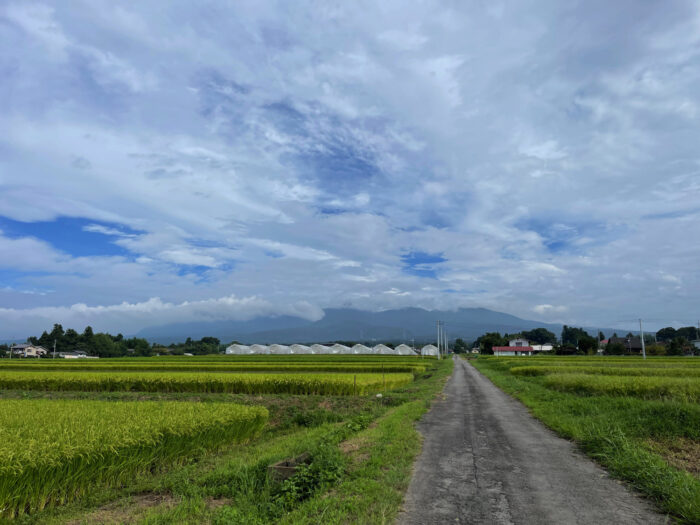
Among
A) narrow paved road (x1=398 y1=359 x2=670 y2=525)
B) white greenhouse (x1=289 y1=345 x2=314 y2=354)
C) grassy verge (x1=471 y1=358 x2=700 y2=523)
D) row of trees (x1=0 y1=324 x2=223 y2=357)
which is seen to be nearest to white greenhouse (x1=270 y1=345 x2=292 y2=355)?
white greenhouse (x1=289 y1=345 x2=314 y2=354)

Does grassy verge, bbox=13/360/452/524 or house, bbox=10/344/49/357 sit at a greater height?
grassy verge, bbox=13/360/452/524

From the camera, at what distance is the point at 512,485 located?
7.20m

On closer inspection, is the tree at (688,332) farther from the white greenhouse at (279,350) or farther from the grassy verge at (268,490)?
the grassy verge at (268,490)

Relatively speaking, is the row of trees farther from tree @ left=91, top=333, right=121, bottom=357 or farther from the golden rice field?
the golden rice field

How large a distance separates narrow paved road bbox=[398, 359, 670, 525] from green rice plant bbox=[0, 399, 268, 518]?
5.65 meters

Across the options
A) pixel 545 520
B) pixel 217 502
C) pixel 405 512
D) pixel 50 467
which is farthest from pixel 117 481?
pixel 545 520

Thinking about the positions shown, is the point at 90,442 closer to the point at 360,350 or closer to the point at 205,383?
the point at 205,383

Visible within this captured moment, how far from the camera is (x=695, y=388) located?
17141 mm

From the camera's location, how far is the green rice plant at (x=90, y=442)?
Result: 253 inches

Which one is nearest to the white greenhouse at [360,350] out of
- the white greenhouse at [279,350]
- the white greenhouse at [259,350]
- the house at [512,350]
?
the white greenhouse at [279,350]

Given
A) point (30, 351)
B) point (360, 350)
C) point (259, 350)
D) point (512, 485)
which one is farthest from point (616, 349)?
point (30, 351)

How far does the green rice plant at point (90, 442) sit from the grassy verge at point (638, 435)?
953cm

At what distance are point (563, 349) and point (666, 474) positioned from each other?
364 feet

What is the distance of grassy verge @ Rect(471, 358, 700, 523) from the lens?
21.5ft
